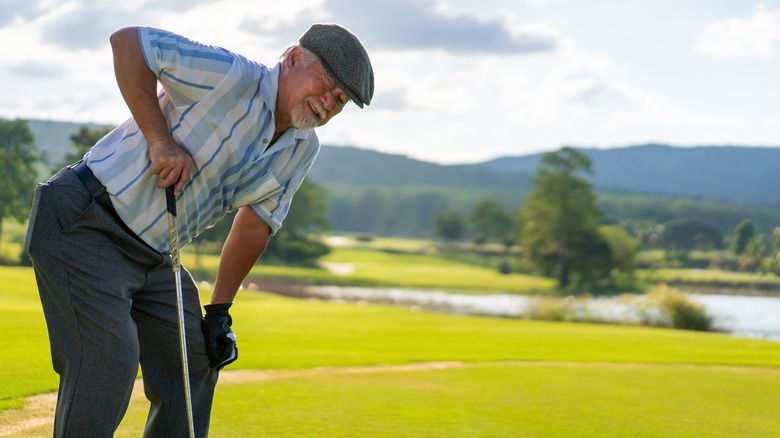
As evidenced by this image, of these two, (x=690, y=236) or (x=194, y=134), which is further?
(x=690, y=236)

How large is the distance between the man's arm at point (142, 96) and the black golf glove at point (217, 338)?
73 centimetres

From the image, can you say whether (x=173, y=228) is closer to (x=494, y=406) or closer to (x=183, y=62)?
(x=183, y=62)

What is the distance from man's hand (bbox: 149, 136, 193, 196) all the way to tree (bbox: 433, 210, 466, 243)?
444ft

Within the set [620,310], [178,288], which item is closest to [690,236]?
[620,310]

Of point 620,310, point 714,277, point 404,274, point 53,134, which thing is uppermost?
point 53,134

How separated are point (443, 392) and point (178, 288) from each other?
4.62 m

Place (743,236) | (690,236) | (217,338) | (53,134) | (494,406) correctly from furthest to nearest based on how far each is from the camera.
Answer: (53,134) < (690,236) < (743,236) < (494,406) < (217,338)

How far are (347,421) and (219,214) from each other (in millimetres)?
2630

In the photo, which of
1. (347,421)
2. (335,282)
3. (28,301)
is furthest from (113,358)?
(335,282)

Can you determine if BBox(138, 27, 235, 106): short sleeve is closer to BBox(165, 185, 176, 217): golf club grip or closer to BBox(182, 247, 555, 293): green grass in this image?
BBox(165, 185, 176, 217): golf club grip

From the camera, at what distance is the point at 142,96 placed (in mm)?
3686

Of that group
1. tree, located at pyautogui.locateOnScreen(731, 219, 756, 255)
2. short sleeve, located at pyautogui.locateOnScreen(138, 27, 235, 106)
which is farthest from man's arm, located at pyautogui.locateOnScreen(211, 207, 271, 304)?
tree, located at pyautogui.locateOnScreen(731, 219, 756, 255)

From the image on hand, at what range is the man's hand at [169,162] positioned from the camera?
11.8 feet

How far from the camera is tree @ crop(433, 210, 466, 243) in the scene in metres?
139
